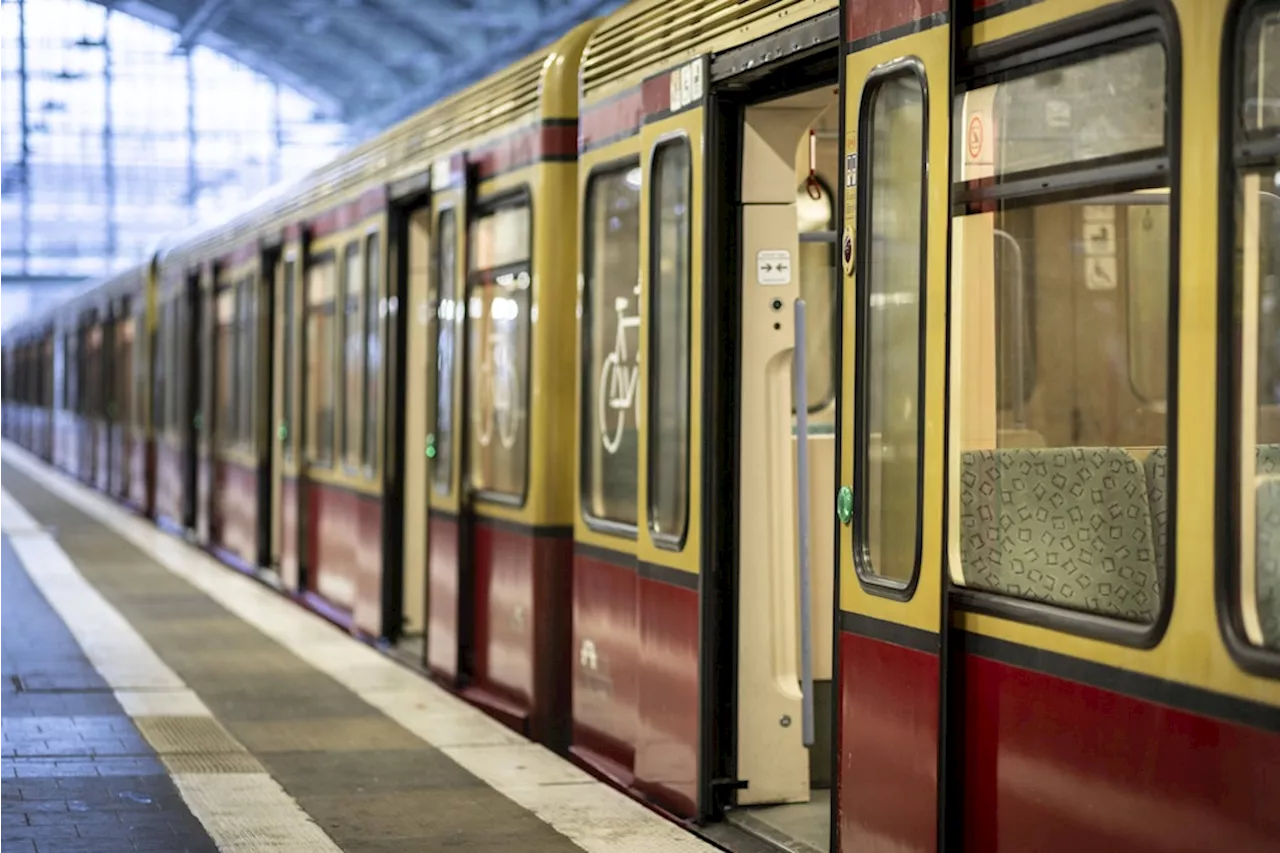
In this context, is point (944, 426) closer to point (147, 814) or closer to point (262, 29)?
point (147, 814)

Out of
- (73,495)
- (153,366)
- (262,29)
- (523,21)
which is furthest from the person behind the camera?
(262,29)

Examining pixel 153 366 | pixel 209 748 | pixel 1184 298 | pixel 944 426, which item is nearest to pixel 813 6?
pixel 944 426

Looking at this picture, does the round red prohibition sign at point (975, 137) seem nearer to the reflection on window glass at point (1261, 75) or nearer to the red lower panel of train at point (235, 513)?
the reflection on window glass at point (1261, 75)

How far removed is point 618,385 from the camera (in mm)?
7543

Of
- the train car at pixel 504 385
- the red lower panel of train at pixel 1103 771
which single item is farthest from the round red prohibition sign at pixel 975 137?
the train car at pixel 504 385

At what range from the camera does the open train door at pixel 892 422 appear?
4.88 metres

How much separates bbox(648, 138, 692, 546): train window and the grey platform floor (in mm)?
1111

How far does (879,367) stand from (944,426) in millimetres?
436

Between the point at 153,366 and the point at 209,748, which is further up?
the point at 153,366

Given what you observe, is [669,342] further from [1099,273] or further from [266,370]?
[266,370]

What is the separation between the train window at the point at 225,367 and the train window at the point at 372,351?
490cm

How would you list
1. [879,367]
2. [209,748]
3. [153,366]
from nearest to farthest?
1. [879,367]
2. [209,748]
3. [153,366]

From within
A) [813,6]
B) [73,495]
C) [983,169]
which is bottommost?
[73,495]

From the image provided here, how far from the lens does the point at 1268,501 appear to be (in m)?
3.74
